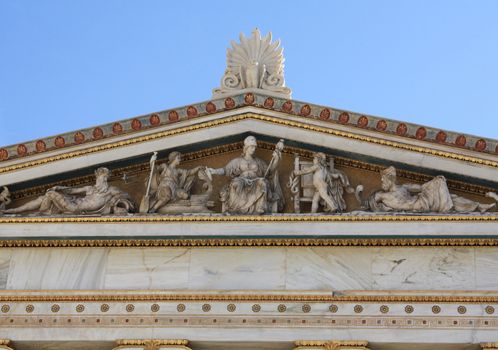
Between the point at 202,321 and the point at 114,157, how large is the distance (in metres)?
2.66

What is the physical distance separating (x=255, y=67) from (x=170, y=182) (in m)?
2.05

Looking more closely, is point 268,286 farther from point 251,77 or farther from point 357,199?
point 251,77

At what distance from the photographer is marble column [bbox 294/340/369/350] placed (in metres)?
20.1

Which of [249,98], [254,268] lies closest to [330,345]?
[254,268]

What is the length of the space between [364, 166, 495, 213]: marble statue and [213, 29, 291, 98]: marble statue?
1.95 meters

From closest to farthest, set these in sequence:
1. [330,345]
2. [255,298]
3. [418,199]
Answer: [330,345]
[255,298]
[418,199]

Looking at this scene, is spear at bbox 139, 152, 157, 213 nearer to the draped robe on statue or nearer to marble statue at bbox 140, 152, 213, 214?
marble statue at bbox 140, 152, 213, 214

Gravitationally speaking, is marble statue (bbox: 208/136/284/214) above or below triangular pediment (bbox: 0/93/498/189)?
below

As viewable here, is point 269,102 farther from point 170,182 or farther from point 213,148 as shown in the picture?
point 170,182

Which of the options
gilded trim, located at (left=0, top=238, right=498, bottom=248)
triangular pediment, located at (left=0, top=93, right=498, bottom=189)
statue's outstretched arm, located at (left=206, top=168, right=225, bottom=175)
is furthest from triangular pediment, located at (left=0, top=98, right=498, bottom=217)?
gilded trim, located at (left=0, top=238, right=498, bottom=248)

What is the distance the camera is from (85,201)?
69.9ft

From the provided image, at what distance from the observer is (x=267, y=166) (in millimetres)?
21422

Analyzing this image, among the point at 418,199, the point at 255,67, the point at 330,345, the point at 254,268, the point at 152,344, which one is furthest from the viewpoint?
the point at 255,67

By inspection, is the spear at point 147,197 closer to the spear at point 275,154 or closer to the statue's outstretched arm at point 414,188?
the spear at point 275,154
